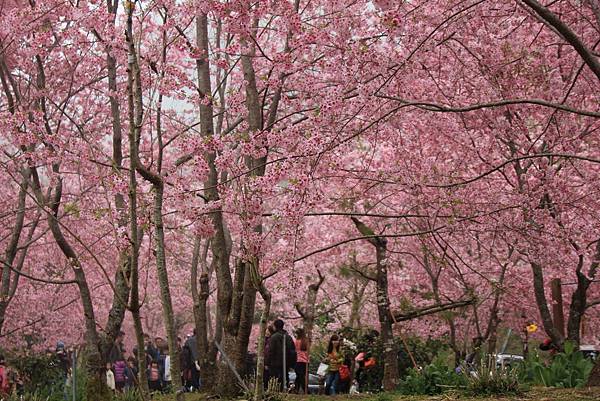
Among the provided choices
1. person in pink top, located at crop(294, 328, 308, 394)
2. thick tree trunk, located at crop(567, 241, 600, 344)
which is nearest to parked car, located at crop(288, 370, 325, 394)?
person in pink top, located at crop(294, 328, 308, 394)

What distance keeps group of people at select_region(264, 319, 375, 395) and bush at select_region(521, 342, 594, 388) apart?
361cm

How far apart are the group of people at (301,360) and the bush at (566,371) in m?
3.61

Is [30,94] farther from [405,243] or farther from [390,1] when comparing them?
[405,243]

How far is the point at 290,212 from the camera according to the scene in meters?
6.59

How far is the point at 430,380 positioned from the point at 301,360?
3.82m

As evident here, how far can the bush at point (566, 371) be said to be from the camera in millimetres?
8453

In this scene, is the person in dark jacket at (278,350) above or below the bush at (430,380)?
above

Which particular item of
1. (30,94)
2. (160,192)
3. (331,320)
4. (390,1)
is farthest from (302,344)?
(331,320)

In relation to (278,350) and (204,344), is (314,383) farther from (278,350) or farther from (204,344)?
(278,350)

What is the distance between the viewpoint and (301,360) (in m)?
12.6

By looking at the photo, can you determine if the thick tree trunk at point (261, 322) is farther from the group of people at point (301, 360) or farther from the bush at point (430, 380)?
the group of people at point (301, 360)

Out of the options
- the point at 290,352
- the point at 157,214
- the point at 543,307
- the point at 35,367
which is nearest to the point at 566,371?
the point at 543,307

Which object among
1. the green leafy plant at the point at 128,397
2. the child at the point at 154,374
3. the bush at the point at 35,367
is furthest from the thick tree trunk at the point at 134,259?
the bush at the point at 35,367

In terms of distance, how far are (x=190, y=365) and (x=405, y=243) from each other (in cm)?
509
